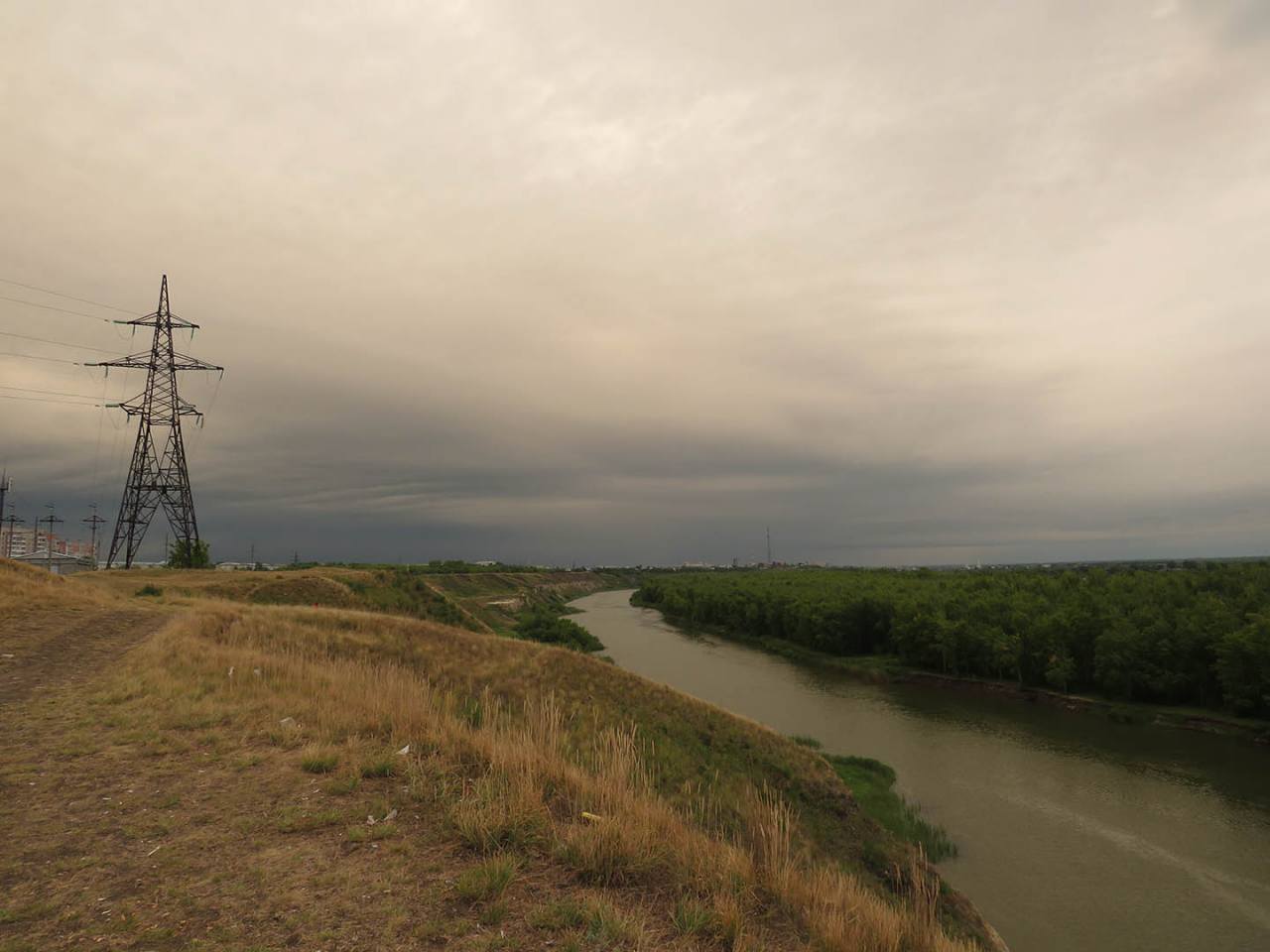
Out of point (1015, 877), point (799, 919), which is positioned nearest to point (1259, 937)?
point (1015, 877)

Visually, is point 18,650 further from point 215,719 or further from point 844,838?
point 844,838

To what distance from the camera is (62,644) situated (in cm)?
1481

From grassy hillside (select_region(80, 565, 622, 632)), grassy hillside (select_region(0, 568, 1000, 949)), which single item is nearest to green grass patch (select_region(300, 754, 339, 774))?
grassy hillside (select_region(0, 568, 1000, 949))

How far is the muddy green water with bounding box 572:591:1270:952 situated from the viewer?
54.5 ft

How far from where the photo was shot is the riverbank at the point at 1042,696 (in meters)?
34.9

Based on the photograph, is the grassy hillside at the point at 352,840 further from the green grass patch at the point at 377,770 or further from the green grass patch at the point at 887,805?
the green grass patch at the point at 887,805

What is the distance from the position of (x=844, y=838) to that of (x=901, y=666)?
1651 inches

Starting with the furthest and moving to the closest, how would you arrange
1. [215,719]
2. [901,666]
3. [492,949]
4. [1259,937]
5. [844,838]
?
[901,666] → [844,838] → [1259,937] → [215,719] → [492,949]

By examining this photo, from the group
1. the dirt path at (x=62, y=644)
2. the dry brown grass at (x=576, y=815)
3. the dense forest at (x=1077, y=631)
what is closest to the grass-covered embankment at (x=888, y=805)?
the dry brown grass at (x=576, y=815)

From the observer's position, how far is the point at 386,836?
226 inches

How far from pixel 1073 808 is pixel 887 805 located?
7859mm

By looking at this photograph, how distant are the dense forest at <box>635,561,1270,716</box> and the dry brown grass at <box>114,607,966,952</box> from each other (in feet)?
139

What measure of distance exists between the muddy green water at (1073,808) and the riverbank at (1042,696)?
110 cm

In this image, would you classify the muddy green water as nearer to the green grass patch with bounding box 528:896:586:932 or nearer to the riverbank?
the riverbank
